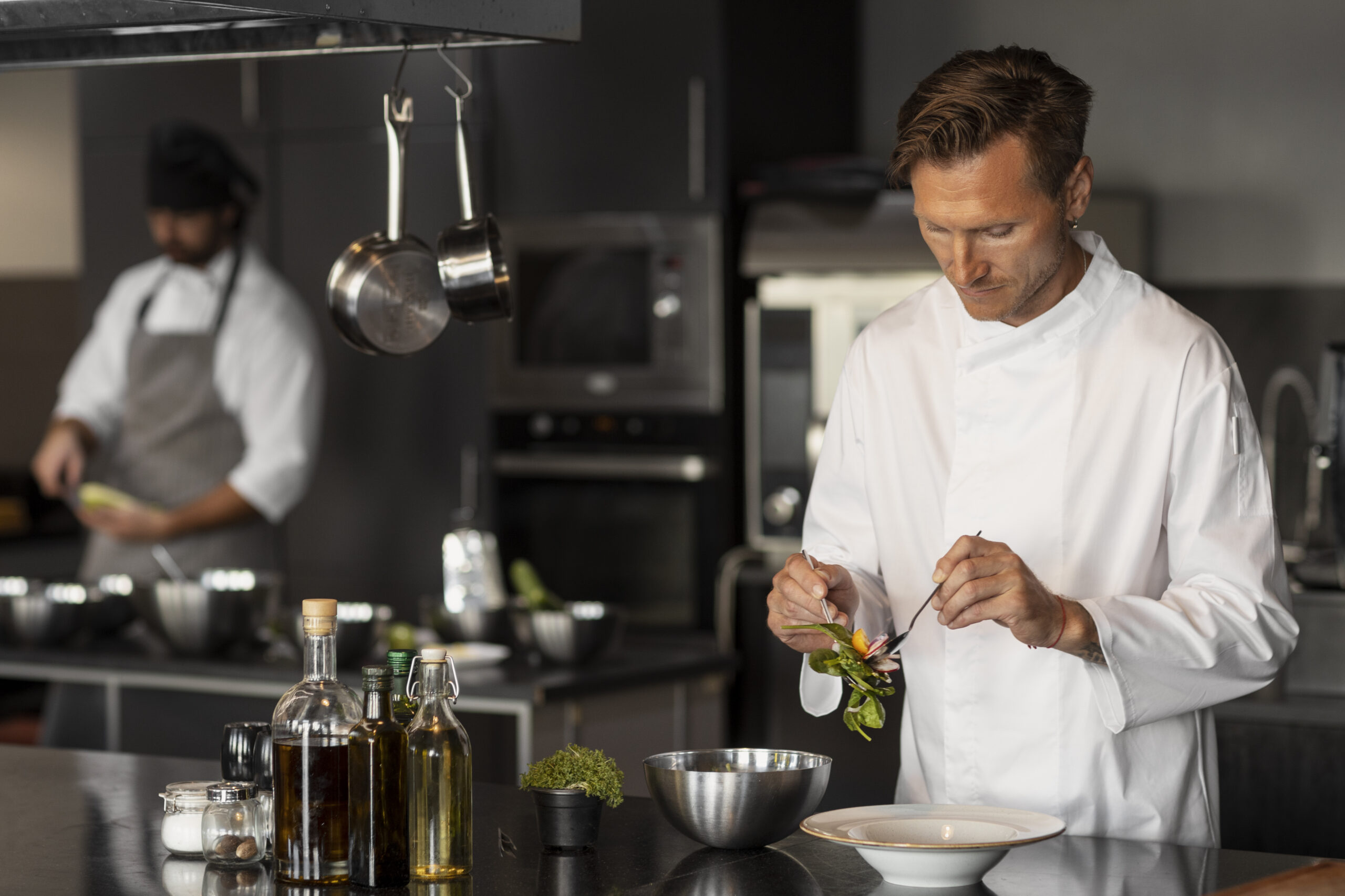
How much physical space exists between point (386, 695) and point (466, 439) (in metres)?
2.84

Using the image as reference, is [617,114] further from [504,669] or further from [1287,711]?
[1287,711]

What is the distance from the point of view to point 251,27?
186 centimetres

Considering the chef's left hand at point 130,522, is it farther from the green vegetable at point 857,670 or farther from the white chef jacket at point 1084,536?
the green vegetable at point 857,670

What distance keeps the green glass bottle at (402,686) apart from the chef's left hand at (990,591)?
51cm

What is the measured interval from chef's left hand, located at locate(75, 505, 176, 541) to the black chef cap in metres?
0.76

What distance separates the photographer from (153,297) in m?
4.05

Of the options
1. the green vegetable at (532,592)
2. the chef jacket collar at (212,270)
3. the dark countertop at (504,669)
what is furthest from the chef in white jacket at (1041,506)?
the chef jacket collar at (212,270)

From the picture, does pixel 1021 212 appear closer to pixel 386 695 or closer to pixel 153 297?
pixel 386 695

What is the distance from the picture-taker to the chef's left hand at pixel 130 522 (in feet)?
12.2

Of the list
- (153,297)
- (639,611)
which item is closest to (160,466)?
(153,297)

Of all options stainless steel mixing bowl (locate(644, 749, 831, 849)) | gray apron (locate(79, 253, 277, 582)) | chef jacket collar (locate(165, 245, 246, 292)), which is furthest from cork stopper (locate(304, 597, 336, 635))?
chef jacket collar (locate(165, 245, 246, 292))

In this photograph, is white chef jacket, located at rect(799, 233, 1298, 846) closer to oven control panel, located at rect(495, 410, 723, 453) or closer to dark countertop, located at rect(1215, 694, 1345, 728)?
dark countertop, located at rect(1215, 694, 1345, 728)

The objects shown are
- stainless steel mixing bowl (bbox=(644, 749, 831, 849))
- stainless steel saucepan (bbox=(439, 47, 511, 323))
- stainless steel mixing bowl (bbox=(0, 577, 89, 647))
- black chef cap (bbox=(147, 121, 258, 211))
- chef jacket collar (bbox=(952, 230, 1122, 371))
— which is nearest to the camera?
stainless steel mixing bowl (bbox=(644, 749, 831, 849))

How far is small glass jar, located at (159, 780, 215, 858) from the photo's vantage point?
1614 mm
